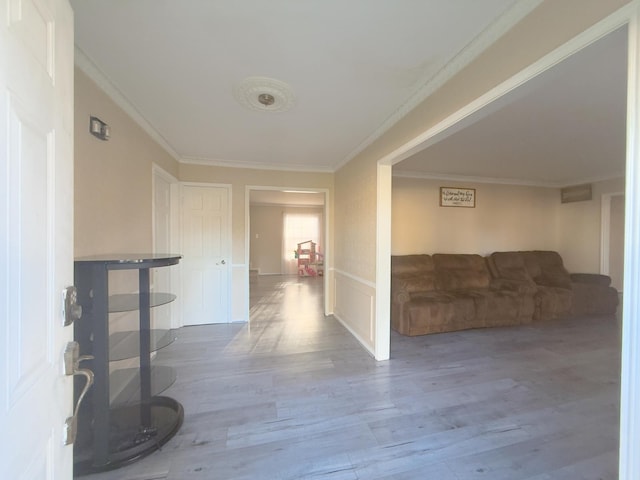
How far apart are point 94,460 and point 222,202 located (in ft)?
9.86

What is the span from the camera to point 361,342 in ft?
10.2

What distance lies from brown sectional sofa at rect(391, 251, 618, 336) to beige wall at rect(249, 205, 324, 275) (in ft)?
17.9

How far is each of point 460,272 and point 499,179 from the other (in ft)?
6.60

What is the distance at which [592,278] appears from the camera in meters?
4.37

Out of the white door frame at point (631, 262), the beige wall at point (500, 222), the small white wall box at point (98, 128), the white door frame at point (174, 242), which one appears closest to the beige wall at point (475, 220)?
the beige wall at point (500, 222)

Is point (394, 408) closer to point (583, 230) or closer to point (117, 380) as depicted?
point (117, 380)

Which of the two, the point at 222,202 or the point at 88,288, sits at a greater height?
the point at 222,202

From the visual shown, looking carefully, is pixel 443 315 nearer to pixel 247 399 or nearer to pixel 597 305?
pixel 247 399

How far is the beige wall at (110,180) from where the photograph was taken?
164 cm

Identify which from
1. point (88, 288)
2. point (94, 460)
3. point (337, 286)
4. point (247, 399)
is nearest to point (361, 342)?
point (337, 286)

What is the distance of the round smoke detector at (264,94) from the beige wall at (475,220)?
2694 mm

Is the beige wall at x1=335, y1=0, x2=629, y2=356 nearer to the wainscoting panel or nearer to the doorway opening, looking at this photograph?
the wainscoting panel

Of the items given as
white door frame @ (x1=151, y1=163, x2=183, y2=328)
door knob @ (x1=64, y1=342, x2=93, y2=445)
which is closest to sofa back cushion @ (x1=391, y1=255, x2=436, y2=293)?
white door frame @ (x1=151, y1=163, x2=183, y2=328)

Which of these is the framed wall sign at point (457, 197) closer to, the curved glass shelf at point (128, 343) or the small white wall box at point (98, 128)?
the curved glass shelf at point (128, 343)
